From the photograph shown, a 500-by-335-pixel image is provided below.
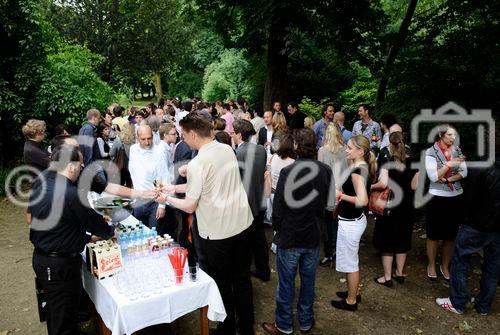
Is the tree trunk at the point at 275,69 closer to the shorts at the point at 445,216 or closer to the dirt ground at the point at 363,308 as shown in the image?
the dirt ground at the point at 363,308

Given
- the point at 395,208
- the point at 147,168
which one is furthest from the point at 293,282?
the point at 147,168

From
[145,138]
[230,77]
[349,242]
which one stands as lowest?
[349,242]

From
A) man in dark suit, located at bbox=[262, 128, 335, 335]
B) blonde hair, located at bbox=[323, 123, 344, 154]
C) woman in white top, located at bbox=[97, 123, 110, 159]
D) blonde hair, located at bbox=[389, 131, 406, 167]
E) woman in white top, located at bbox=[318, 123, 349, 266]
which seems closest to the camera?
man in dark suit, located at bbox=[262, 128, 335, 335]

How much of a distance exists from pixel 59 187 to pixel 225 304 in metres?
1.74

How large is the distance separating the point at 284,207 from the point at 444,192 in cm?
235

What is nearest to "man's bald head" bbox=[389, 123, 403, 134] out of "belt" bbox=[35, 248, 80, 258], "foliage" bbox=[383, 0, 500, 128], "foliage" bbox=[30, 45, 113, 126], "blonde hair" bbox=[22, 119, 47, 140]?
"foliage" bbox=[383, 0, 500, 128]

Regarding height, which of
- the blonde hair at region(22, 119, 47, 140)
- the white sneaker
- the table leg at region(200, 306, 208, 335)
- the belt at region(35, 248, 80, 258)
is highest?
the blonde hair at region(22, 119, 47, 140)

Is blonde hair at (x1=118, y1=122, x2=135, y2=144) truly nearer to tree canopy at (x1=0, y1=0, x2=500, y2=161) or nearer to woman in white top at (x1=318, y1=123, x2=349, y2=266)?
woman in white top at (x1=318, y1=123, x2=349, y2=266)

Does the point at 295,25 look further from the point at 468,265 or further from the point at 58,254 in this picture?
the point at 58,254

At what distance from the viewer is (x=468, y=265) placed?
4262mm

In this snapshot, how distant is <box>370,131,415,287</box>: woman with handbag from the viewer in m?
4.61

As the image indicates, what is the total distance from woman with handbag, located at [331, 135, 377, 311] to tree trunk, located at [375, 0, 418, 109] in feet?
15.9

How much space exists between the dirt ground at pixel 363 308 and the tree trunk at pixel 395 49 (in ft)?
14.7

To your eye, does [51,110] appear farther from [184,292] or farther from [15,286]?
[184,292]
